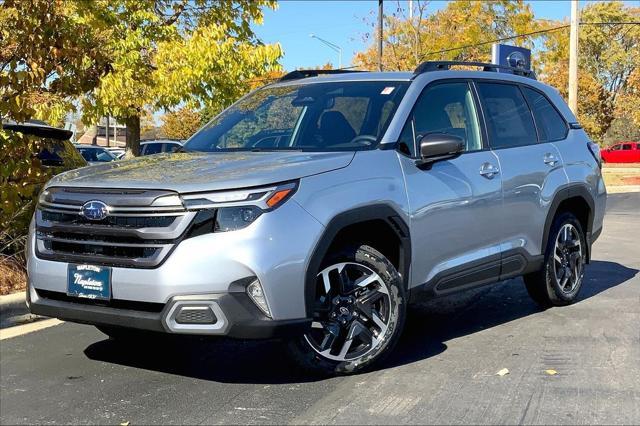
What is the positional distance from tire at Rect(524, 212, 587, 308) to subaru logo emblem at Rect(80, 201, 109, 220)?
11.9 feet

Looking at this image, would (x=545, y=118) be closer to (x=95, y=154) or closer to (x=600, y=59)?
(x=95, y=154)

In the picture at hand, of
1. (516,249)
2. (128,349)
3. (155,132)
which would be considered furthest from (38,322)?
(155,132)

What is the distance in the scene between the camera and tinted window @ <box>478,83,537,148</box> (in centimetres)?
570

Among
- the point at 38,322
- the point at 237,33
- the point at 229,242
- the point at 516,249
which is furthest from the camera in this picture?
the point at 237,33

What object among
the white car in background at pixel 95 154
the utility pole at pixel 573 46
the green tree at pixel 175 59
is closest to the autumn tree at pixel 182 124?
the white car in background at pixel 95 154

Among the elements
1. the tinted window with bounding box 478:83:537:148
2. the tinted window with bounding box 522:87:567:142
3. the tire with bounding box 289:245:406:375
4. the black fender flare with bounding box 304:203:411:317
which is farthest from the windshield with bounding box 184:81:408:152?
the tinted window with bounding box 522:87:567:142

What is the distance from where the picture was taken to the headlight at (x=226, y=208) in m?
3.85

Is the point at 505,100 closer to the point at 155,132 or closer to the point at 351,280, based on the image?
the point at 351,280

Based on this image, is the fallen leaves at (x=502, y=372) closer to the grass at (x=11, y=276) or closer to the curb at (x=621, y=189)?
the grass at (x=11, y=276)

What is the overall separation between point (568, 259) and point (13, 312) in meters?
4.66

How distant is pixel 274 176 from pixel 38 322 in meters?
3.12

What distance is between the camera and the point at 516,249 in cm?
564

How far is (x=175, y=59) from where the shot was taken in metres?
12.4

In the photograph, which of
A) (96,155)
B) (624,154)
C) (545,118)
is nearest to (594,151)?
(545,118)
